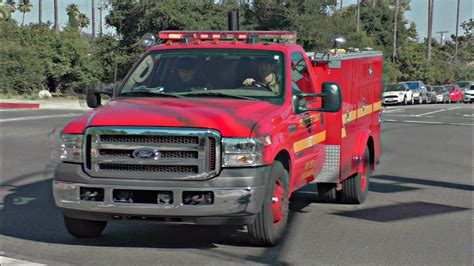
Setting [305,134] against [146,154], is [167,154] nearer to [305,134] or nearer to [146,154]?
[146,154]

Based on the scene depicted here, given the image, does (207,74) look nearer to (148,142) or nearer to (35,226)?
(148,142)

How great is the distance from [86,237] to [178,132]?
1776 millimetres

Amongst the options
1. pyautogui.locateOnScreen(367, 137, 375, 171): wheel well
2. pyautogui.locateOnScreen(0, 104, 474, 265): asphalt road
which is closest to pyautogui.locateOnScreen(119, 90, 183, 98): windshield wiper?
pyautogui.locateOnScreen(0, 104, 474, 265): asphalt road

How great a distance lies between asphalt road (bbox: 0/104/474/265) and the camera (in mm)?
6363

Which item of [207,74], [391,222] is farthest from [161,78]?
[391,222]

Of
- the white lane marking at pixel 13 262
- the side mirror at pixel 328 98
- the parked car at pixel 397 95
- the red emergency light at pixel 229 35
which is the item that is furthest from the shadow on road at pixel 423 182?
the parked car at pixel 397 95

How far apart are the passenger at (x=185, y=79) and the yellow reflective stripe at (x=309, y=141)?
113 centimetres

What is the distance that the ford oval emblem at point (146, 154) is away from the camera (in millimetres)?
5984

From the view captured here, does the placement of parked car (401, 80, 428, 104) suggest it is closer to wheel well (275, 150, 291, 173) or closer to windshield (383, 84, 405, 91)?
windshield (383, 84, 405, 91)

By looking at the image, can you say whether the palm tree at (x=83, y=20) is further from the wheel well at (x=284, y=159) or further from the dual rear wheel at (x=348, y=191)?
the wheel well at (x=284, y=159)

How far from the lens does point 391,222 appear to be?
8172 mm

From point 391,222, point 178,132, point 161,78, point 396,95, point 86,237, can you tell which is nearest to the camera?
point 178,132

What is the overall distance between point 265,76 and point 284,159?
983 millimetres

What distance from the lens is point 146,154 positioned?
600cm
